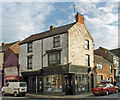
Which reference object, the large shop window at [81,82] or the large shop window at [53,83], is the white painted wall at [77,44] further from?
the large shop window at [53,83]

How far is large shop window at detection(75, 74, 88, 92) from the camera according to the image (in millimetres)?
23812

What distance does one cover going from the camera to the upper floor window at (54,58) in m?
24.2

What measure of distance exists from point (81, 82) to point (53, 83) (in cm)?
400

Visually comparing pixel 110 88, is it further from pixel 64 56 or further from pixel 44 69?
pixel 44 69

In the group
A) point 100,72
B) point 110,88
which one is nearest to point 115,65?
point 100,72

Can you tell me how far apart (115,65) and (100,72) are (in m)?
9.12

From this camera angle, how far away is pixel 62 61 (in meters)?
23.6

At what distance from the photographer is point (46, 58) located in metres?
25.7

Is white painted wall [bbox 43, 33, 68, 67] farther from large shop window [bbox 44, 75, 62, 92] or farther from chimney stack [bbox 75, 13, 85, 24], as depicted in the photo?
chimney stack [bbox 75, 13, 85, 24]

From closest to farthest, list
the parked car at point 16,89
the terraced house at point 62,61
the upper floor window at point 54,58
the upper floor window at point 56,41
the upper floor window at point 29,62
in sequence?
1. the parked car at point 16,89
2. the terraced house at point 62,61
3. the upper floor window at point 54,58
4. the upper floor window at point 56,41
5. the upper floor window at point 29,62

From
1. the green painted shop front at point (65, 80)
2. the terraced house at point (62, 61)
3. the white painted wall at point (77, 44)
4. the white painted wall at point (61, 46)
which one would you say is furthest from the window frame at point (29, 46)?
the white painted wall at point (77, 44)

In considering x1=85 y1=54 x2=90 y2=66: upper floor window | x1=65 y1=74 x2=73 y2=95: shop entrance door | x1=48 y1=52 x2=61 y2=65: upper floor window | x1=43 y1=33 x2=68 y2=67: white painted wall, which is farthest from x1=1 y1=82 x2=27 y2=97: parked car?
x1=85 y1=54 x2=90 y2=66: upper floor window

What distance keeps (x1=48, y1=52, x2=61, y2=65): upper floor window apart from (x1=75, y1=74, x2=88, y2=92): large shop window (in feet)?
11.4

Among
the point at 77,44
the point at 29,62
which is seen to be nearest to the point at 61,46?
the point at 77,44
